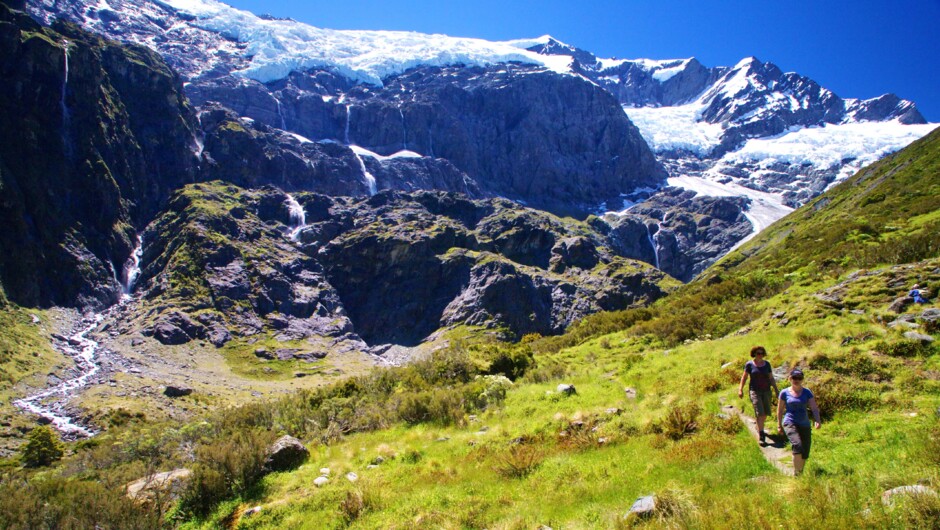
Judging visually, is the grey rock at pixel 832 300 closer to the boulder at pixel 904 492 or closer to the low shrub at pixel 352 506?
the boulder at pixel 904 492

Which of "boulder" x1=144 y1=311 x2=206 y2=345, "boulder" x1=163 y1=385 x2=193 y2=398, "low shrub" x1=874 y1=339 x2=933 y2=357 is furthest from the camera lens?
"boulder" x1=144 y1=311 x2=206 y2=345

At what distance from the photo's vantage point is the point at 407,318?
157625 millimetres

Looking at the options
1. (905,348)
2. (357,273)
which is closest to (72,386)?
(357,273)

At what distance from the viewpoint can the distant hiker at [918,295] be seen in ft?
53.4

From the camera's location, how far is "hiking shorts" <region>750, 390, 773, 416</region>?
11.2m

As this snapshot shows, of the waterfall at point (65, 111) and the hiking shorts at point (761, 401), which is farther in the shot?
the waterfall at point (65, 111)

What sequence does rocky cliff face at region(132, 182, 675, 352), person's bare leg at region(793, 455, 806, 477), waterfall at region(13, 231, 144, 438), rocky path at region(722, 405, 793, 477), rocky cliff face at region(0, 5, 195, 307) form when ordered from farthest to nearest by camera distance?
rocky cliff face at region(132, 182, 675, 352) → rocky cliff face at region(0, 5, 195, 307) → waterfall at region(13, 231, 144, 438) → rocky path at region(722, 405, 793, 477) → person's bare leg at region(793, 455, 806, 477)

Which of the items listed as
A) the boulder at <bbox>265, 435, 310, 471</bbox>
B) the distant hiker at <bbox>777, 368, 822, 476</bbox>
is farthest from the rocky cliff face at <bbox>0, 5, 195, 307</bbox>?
the distant hiker at <bbox>777, 368, 822, 476</bbox>

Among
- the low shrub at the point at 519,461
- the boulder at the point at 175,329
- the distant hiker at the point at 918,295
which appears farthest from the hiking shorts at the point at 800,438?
the boulder at the point at 175,329

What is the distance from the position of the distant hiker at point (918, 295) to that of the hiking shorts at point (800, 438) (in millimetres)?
10868

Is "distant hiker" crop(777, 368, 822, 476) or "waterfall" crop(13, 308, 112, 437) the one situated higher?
"distant hiker" crop(777, 368, 822, 476)

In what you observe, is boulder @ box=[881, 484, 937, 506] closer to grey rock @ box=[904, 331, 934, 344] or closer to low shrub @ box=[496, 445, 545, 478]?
low shrub @ box=[496, 445, 545, 478]

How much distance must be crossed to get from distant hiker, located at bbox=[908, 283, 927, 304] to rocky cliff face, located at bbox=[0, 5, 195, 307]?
15549cm

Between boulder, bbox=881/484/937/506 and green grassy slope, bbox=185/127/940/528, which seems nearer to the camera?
boulder, bbox=881/484/937/506
